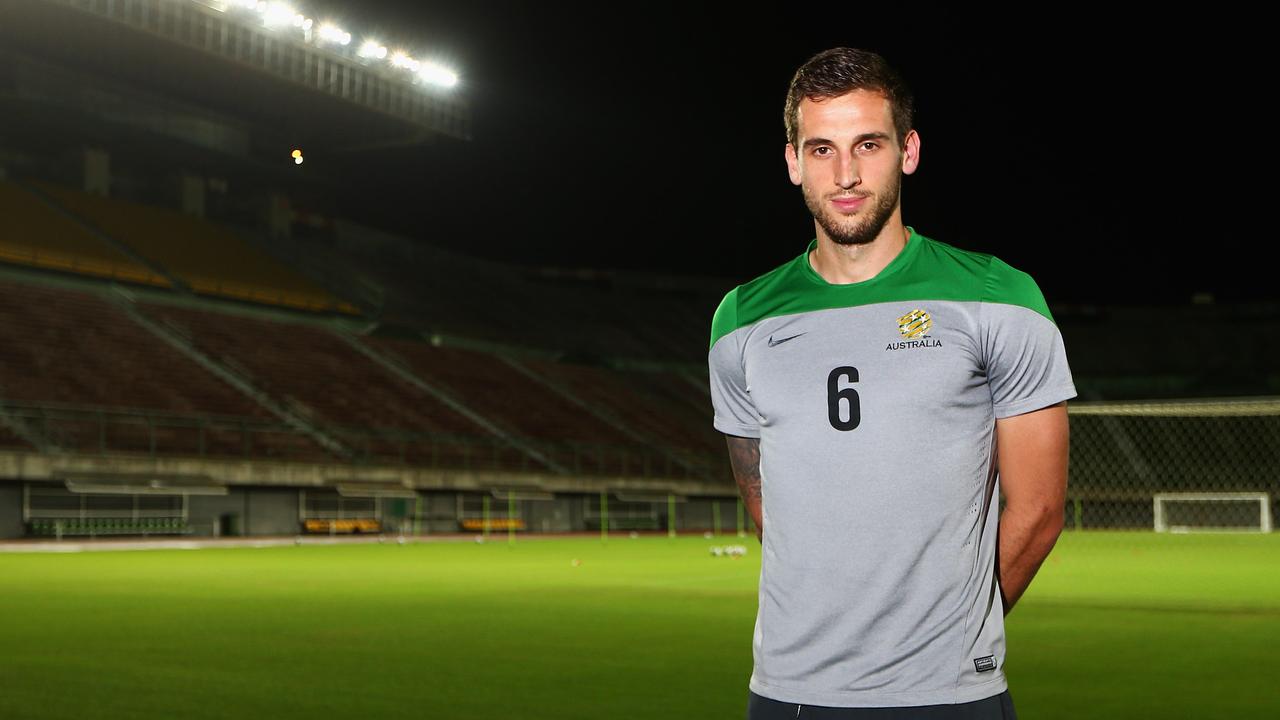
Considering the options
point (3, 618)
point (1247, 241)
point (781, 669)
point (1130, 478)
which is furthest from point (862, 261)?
point (1247, 241)

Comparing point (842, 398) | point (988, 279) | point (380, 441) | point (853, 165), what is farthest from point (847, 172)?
point (380, 441)

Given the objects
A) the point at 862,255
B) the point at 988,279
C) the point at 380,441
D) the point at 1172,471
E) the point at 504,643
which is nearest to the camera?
the point at 988,279

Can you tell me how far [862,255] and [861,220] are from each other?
0.09 m

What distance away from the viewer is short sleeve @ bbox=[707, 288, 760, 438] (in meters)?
3.06

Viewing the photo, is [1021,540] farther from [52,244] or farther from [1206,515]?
[1206,515]

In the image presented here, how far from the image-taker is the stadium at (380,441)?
1045 centimetres

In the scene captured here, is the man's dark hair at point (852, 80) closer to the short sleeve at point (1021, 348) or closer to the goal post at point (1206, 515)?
the short sleeve at point (1021, 348)

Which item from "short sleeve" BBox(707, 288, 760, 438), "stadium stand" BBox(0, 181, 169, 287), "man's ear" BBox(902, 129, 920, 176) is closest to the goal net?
"stadium stand" BBox(0, 181, 169, 287)

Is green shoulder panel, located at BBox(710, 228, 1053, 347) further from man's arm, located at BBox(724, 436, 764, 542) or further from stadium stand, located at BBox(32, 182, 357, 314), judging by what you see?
stadium stand, located at BBox(32, 182, 357, 314)

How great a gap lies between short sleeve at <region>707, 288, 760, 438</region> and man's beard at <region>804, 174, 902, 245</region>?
32 cm

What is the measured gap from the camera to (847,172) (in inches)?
110

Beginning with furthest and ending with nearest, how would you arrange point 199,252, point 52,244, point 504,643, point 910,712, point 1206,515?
point 1206,515, point 199,252, point 52,244, point 504,643, point 910,712

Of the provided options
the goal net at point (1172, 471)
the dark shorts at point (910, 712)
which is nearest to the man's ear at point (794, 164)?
the dark shorts at point (910, 712)

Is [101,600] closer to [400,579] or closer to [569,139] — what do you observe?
[400,579]
